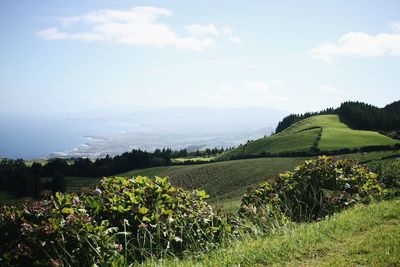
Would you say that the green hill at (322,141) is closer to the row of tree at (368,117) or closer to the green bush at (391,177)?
the row of tree at (368,117)

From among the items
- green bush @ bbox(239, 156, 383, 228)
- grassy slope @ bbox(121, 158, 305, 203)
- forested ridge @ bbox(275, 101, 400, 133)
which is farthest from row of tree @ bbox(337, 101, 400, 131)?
green bush @ bbox(239, 156, 383, 228)

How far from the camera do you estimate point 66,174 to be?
360 feet

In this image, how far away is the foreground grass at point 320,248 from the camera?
19.3 feet

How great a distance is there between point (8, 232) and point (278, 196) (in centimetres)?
762

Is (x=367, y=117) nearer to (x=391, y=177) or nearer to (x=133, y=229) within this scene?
(x=391, y=177)

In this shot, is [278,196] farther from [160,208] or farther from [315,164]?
[160,208]

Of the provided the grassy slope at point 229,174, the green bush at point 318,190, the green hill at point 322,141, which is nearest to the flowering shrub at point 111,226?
the green bush at point 318,190

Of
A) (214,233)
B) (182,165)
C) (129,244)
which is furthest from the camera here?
(182,165)

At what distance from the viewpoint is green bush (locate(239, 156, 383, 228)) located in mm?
10710

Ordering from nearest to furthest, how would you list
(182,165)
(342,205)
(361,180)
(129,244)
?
1. (129,244)
2. (342,205)
3. (361,180)
4. (182,165)

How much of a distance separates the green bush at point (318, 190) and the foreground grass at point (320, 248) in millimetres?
2624

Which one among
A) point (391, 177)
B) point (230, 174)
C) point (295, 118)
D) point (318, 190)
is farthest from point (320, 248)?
point (295, 118)

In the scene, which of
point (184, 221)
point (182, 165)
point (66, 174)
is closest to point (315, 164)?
point (184, 221)

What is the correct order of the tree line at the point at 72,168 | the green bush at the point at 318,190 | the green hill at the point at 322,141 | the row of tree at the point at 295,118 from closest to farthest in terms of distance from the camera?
the green bush at the point at 318,190
the tree line at the point at 72,168
the green hill at the point at 322,141
the row of tree at the point at 295,118
